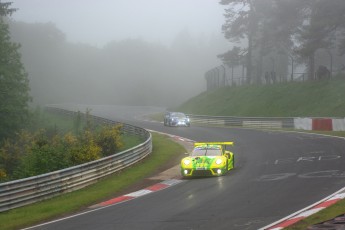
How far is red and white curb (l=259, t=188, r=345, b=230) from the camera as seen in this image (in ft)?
35.5

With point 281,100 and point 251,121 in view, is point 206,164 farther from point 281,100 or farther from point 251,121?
point 281,100

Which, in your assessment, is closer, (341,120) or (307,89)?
(341,120)

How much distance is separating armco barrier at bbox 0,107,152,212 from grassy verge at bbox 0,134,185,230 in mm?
227

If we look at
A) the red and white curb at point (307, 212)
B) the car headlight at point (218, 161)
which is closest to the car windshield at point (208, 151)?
the car headlight at point (218, 161)

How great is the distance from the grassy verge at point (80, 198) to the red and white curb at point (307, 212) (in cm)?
674

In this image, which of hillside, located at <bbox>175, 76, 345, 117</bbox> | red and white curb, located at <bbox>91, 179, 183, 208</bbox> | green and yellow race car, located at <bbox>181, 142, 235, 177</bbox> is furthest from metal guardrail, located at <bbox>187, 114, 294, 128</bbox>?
red and white curb, located at <bbox>91, 179, 183, 208</bbox>

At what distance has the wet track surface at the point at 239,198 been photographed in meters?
12.3

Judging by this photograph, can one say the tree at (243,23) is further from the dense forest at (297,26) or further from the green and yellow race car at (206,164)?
the green and yellow race car at (206,164)

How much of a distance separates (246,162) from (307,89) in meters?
31.5

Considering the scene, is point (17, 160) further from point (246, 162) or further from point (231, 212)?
point (231, 212)

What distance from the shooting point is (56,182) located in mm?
18125

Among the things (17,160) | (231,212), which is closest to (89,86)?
(17,160)

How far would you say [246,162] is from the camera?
947 inches

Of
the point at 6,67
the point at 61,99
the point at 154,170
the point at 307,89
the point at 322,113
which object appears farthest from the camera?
the point at 61,99
